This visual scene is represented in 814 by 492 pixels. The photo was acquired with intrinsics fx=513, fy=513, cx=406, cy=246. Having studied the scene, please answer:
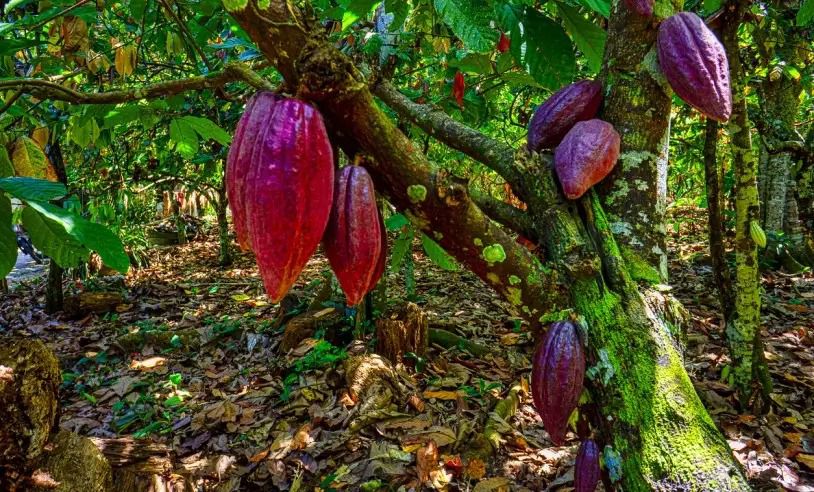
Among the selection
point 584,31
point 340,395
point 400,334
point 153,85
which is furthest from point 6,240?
point 400,334

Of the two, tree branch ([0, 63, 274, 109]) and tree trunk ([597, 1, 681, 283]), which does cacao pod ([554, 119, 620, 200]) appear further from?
tree branch ([0, 63, 274, 109])

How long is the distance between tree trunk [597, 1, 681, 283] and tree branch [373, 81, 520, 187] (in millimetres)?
149

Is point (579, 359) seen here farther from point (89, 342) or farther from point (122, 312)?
point (122, 312)

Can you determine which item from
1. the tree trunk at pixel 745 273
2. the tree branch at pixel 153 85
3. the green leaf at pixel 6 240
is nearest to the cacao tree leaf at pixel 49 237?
the green leaf at pixel 6 240

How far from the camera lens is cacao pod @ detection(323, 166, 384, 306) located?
0.57 m

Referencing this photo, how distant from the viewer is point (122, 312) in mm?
4535

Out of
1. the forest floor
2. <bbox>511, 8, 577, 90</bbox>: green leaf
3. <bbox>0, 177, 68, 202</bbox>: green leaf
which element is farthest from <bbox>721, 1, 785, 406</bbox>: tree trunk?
<bbox>0, 177, 68, 202</bbox>: green leaf

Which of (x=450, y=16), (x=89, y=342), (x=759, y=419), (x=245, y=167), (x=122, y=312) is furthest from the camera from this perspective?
(x=122, y=312)

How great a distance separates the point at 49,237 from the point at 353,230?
56cm

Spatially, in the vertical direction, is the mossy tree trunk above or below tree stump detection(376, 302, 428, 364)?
above

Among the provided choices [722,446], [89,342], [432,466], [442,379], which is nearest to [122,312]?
[89,342]

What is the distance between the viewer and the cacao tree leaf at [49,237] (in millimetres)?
801

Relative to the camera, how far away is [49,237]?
817 millimetres

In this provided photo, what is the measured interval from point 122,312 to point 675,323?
481 cm
